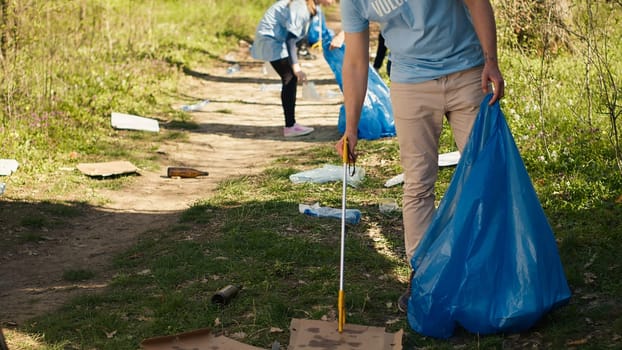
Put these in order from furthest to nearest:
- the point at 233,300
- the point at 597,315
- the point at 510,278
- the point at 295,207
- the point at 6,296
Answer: the point at 295,207, the point at 6,296, the point at 233,300, the point at 597,315, the point at 510,278

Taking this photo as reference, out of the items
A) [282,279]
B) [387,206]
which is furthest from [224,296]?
[387,206]

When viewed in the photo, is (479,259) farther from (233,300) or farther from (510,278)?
(233,300)

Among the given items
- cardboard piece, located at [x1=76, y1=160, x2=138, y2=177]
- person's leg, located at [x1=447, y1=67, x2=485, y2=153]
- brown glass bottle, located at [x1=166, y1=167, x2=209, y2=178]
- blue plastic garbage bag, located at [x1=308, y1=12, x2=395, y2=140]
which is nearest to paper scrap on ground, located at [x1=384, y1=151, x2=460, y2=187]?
blue plastic garbage bag, located at [x1=308, y1=12, x2=395, y2=140]

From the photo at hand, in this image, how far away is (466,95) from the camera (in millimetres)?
3912

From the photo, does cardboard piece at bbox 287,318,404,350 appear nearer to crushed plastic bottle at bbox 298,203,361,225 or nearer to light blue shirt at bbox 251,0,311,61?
crushed plastic bottle at bbox 298,203,361,225

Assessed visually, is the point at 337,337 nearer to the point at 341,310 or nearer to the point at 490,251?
the point at 341,310

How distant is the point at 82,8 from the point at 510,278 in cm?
1019

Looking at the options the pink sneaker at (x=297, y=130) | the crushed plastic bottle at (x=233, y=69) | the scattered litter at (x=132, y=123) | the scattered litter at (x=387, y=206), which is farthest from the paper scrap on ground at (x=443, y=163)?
the crushed plastic bottle at (x=233, y=69)

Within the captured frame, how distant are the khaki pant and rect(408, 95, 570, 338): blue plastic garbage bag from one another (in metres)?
0.13

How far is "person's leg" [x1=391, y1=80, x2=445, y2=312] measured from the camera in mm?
3969

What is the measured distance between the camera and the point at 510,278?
3.67 m

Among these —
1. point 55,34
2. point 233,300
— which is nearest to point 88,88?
point 55,34

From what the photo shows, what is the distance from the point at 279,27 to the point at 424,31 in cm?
534

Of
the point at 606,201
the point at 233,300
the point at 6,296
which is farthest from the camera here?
the point at 606,201
